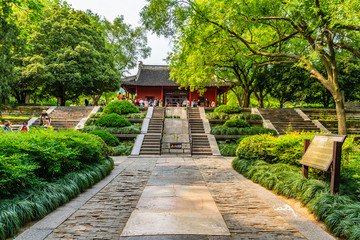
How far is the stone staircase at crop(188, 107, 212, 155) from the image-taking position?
14740mm

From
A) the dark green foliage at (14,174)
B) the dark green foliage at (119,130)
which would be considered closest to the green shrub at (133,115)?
the dark green foliage at (119,130)

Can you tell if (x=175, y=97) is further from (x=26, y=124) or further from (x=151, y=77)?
(x=26, y=124)

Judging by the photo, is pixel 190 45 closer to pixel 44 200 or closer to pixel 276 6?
pixel 276 6

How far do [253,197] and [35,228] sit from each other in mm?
4367

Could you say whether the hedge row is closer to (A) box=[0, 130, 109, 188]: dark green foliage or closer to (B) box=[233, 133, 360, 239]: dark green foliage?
(A) box=[0, 130, 109, 188]: dark green foliage

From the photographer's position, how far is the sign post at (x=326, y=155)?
4.50 meters

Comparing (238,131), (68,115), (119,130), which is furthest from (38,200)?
(68,115)

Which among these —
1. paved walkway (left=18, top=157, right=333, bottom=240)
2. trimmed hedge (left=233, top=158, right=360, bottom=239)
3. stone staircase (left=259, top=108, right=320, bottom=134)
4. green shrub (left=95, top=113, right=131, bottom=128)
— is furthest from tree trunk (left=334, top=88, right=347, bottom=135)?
green shrub (left=95, top=113, right=131, bottom=128)

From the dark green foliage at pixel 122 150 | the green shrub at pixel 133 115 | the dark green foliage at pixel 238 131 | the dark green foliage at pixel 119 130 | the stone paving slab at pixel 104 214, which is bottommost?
the dark green foliage at pixel 122 150

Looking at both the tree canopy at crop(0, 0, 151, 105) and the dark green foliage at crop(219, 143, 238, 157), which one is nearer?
the dark green foliage at crop(219, 143, 238, 157)

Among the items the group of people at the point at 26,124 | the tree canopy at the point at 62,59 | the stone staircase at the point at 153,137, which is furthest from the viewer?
the tree canopy at the point at 62,59

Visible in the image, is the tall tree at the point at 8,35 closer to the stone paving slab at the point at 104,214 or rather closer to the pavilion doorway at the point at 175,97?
the stone paving slab at the point at 104,214

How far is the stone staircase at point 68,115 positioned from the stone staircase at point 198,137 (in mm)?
9541

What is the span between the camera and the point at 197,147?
15.1m
